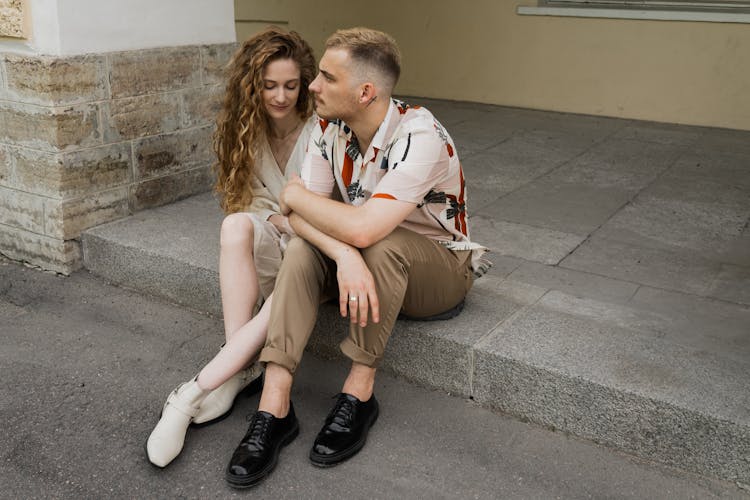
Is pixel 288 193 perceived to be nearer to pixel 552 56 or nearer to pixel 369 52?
pixel 369 52

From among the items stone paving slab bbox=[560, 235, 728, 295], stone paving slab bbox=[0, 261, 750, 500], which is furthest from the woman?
stone paving slab bbox=[560, 235, 728, 295]

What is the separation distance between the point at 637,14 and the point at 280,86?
4.70 m

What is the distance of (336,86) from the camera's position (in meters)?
2.51

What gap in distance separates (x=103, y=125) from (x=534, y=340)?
92.3 inches

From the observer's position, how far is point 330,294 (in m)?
2.79

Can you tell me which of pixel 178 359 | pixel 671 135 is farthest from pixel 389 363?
pixel 671 135

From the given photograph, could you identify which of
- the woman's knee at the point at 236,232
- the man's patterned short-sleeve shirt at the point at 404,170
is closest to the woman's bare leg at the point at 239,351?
the woman's knee at the point at 236,232

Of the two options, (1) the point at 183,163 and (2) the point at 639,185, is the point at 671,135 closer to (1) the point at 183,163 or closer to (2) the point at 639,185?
(2) the point at 639,185

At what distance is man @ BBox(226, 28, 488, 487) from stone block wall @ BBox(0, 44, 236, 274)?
5.01 feet

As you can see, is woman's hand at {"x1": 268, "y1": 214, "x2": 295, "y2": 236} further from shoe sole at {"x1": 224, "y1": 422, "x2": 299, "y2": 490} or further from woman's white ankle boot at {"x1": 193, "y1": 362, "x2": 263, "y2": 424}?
shoe sole at {"x1": 224, "y1": 422, "x2": 299, "y2": 490}

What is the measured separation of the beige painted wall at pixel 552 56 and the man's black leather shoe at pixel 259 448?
5250mm

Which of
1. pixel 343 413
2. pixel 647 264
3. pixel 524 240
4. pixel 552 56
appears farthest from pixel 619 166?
pixel 343 413

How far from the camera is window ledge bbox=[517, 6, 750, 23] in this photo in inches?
246

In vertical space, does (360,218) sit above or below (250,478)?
above
